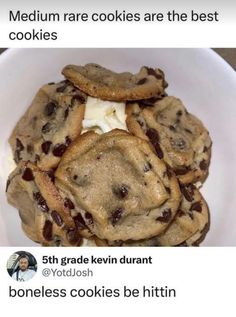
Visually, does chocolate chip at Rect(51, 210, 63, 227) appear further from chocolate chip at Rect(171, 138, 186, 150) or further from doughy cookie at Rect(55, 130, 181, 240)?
chocolate chip at Rect(171, 138, 186, 150)

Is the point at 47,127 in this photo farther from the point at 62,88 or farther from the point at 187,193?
the point at 187,193

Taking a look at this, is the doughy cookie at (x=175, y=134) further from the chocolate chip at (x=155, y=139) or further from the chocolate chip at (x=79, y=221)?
the chocolate chip at (x=79, y=221)

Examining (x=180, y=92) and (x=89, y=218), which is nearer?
(x=89, y=218)

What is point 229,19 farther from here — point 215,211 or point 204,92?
point 215,211

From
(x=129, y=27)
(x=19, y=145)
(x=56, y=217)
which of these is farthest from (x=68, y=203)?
(x=129, y=27)
